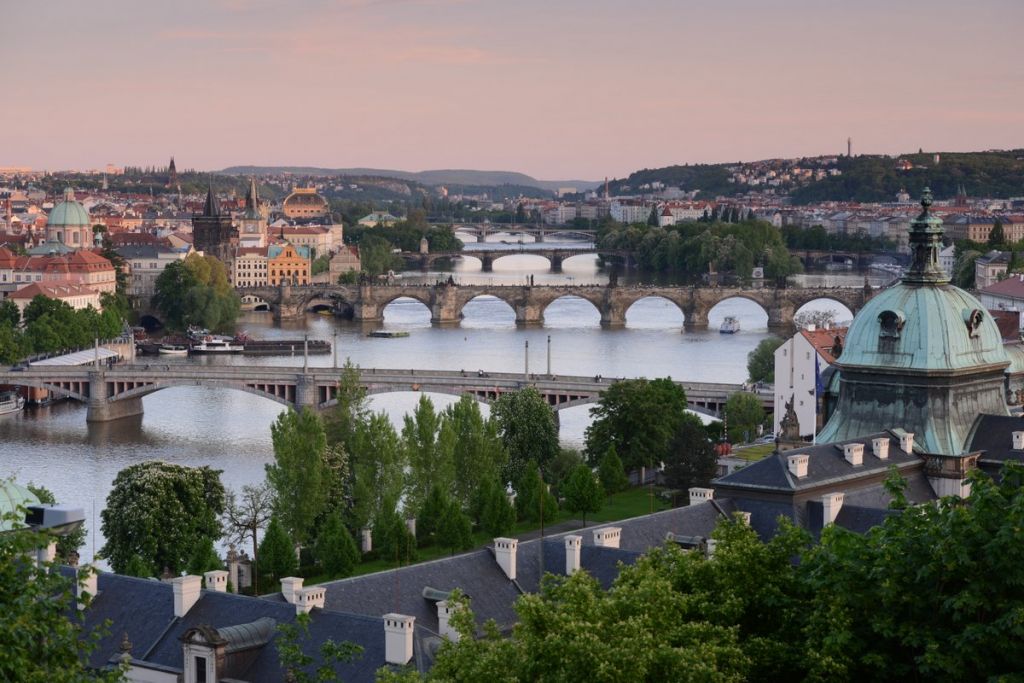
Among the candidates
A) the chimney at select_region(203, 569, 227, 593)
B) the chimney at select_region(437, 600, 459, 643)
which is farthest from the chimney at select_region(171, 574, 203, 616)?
the chimney at select_region(437, 600, 459, 643)

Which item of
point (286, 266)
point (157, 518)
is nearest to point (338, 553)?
point (157, 518)

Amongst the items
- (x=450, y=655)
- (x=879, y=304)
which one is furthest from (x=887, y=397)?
(x=450, y=655)

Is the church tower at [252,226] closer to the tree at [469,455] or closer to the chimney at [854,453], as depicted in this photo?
the tree at [469,455]

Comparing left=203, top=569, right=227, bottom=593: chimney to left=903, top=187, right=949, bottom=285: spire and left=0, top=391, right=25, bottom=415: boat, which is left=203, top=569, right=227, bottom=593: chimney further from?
left=0, top=391, right=25, bottom=415: boat

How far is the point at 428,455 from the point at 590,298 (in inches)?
2030

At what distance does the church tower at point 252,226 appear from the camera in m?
110

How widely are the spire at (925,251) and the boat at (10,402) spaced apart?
31.9 m

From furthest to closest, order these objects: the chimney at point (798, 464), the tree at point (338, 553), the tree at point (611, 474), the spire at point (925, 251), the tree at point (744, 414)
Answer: the tree at point (744, 414) < the tree at point (611, 474) < the tree at point (338, 553) < the spire at point (925, 251) < the chimney at point (798, 464)

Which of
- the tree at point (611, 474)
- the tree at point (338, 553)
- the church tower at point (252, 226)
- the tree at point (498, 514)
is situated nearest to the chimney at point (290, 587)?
the tree at point (338, 553)

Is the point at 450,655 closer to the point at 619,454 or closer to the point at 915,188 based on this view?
the point at 619,454

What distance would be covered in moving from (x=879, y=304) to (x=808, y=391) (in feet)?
39.2

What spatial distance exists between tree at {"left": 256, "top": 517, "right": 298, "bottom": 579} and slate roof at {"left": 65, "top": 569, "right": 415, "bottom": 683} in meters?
8.05

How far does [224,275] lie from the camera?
89.7 metres

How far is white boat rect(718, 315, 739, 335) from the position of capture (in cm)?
7756
